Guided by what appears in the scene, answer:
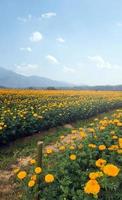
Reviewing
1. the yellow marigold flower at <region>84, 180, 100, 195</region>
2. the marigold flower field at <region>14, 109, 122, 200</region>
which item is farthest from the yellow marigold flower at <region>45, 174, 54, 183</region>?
the yellow marigold flower at <region>84, 180, 100, 195</region>

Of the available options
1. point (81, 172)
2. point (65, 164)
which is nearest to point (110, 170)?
point (81, 172)

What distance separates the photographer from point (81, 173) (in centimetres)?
488

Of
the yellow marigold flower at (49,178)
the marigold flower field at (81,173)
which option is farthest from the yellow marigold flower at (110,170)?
the yellow marigold flower at (49,178)

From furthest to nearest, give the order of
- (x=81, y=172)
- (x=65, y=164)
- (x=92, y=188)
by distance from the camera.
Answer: (x=65, y=164)
(x=81, y=172)
(x=92, y=188)

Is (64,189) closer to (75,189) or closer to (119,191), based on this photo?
(75,189)

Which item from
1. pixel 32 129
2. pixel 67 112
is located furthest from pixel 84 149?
pixel 67 112

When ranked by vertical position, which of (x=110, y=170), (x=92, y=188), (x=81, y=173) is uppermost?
(x=110, y=170)

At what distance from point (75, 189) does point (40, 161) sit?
72cm

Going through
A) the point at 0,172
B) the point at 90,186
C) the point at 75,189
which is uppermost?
the point at 90,186

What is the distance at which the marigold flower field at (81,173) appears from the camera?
4.25 metres

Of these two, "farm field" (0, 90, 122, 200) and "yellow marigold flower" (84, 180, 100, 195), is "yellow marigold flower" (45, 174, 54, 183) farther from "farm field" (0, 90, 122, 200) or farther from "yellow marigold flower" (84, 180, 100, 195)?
"yellow marigold flower" (84, 180, 100, 195)

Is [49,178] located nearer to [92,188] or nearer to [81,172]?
[81,172]

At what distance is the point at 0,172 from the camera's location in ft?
25.2

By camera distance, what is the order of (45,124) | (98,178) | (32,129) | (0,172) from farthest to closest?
(45,124)
(32,129)
(0,172)
(98,178)
